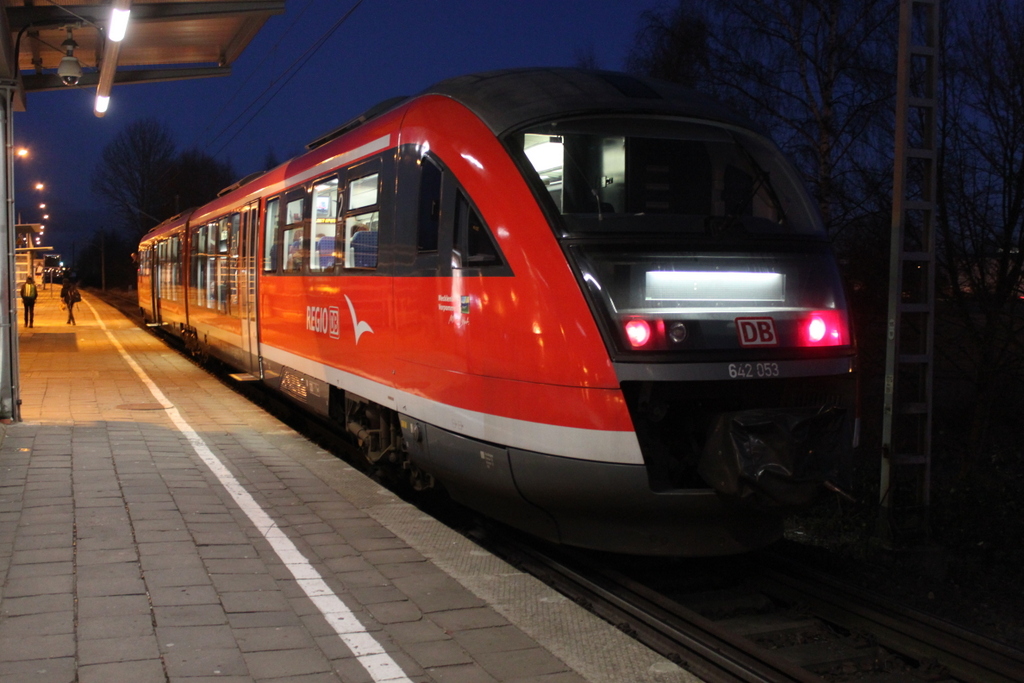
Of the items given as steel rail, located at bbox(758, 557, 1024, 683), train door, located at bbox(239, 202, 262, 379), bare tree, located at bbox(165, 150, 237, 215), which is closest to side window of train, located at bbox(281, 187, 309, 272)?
train door, located at bbox(239, 202, 262, 379)

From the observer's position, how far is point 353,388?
26.4ft

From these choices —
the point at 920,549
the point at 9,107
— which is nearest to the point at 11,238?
the point at 9,107

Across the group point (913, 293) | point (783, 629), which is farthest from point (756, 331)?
point (913, 293)

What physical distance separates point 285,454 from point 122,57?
859 centimetres

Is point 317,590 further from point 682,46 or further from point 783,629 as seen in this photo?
point 682,46

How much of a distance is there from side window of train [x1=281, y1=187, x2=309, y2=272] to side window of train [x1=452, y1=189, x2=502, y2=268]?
3.72m

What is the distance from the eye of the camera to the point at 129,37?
513 inches

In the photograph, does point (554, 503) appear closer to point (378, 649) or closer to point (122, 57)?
point (378, 649)

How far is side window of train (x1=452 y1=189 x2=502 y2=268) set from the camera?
582 cm

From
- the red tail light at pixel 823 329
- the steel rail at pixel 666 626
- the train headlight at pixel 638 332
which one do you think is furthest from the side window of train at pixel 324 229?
the red tail light at pixel 823 329

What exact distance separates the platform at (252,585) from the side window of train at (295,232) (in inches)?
79.8

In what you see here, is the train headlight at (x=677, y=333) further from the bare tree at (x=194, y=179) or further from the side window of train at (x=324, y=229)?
the bare tree at (x=194, y=179)

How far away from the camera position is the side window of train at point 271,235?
10.8 metres

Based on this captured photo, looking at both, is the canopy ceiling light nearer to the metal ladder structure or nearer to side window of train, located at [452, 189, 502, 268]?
side window of train, located at [452, 189, 502, 268]
